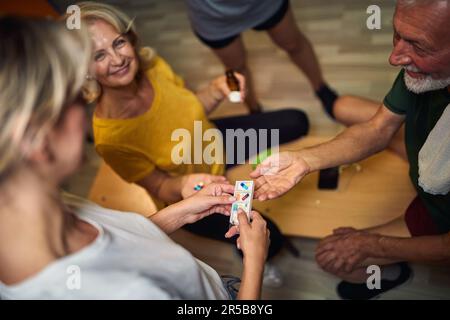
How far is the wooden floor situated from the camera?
6.43 ft

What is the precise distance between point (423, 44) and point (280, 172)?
58 cm

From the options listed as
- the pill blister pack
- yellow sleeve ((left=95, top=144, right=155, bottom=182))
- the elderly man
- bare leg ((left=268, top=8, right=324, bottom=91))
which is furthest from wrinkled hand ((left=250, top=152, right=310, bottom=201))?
bare leg ((left=268, top=8, right=324, bottom=91))

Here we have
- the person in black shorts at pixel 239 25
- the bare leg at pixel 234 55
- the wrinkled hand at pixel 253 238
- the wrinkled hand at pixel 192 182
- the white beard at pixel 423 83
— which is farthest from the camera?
the bare leg at pixel 234 55

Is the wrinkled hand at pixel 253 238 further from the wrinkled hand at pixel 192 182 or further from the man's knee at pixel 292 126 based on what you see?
the man's knee at pixel 292 126

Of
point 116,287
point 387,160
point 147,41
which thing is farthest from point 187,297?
point 147,41

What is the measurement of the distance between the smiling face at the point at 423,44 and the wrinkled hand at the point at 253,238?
24.3 inches

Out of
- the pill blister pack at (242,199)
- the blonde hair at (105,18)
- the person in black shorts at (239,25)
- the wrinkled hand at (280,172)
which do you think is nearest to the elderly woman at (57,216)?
the pill blister pack at (242,199)

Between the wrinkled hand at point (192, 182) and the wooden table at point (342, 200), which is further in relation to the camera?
the wooden table at point (342, 200)

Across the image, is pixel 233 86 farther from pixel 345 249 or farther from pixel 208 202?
pixel 345 249

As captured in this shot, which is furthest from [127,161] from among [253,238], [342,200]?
[342,200]

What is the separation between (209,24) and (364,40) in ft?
4.04

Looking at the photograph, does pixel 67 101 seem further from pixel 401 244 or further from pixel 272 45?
pixel 272 45

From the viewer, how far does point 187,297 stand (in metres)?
0.89

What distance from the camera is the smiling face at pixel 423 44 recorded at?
1.05 m
